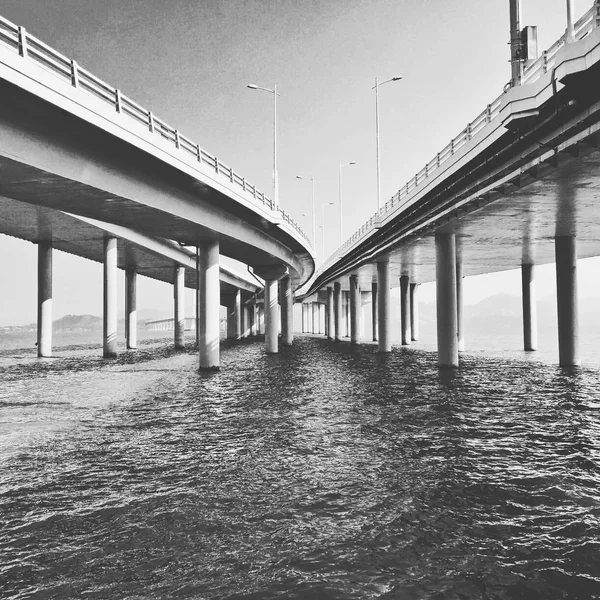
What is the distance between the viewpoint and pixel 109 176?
19.7m

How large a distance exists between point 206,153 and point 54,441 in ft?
47.7

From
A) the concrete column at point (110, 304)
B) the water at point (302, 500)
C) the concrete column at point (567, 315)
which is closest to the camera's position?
the water at point (302, 500)

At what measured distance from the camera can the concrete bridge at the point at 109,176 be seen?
15.1 meters

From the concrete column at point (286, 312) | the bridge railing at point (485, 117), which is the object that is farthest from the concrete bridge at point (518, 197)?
the concrete column at point (286, 312)

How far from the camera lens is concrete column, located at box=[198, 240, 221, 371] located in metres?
32.4

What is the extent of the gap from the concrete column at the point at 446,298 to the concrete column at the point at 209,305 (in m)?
13.3

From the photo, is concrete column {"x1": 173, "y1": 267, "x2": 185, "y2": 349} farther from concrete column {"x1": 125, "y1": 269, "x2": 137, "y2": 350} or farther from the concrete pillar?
the concrete pillar

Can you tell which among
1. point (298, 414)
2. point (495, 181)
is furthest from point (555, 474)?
point (495, 181)

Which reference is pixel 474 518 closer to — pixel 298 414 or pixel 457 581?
pixel 457 581

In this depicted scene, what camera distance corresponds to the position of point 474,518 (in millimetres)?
8484

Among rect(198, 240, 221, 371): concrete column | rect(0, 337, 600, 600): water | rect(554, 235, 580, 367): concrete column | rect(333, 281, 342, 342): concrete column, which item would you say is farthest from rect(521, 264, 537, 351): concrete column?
rect(333, 281, 342, 342): concrete column

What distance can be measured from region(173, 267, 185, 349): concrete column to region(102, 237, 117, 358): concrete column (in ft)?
59.3

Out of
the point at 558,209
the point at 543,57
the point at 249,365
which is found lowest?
the point at 249,365

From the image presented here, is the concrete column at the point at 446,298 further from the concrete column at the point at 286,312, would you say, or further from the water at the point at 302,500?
the concrete column at the point at 286,312
